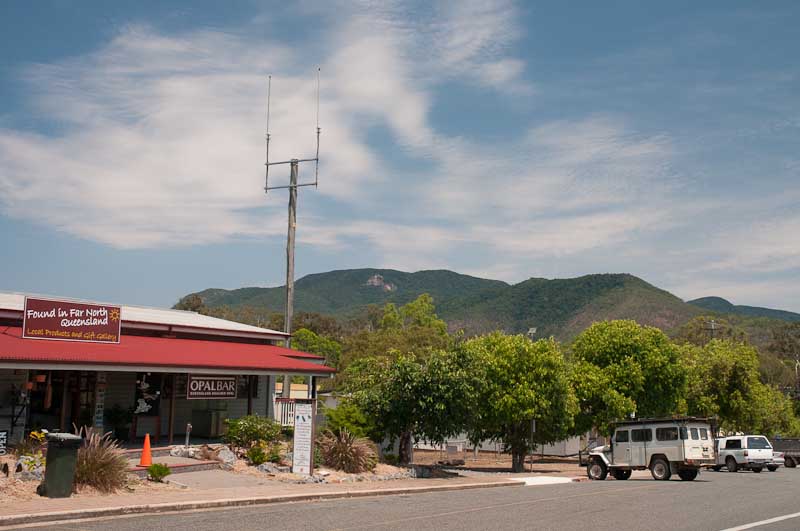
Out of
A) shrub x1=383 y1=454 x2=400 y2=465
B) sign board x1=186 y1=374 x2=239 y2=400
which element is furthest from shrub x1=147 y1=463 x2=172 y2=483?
shrub x1=383 y1=454 x2=400 y2=465

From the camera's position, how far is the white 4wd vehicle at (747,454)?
37.2m

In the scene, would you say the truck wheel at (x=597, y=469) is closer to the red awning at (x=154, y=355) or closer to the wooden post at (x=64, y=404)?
the red awning at (x=154, y=355)

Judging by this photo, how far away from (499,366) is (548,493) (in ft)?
45.9

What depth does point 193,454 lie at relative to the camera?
2388 cm

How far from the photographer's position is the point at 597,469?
31703 mm

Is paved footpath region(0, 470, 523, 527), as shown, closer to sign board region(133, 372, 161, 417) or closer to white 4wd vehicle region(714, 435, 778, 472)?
sign board region(133, 372, 161, 417)

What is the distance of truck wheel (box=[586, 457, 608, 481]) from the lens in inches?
1241

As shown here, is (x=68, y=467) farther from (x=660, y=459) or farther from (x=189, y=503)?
(x=660, y=459)

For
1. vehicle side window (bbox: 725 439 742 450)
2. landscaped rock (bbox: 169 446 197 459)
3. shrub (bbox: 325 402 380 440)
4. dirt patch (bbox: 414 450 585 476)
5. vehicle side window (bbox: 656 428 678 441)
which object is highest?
shrub (bbox: 325 402 380 440)

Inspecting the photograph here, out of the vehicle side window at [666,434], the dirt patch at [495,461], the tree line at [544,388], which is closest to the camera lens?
the tree line at [544,388]

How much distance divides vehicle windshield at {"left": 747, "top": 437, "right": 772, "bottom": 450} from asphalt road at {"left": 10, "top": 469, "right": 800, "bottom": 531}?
589 inches

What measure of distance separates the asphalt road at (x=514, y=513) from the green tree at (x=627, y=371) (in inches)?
773

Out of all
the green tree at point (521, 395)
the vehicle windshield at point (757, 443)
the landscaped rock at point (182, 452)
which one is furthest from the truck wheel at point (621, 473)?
the landscaped rock at point (182, 452)

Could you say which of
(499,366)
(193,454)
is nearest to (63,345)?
(193,454)
